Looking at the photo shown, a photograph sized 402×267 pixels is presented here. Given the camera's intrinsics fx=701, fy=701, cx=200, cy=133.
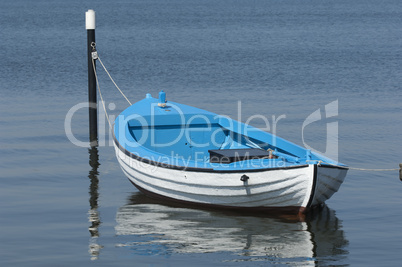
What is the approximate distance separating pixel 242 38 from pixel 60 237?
43.5m

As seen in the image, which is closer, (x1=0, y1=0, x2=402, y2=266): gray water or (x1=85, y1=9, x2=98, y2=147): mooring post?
(x1=0, y1=0, x2=402, y2=266): gray water

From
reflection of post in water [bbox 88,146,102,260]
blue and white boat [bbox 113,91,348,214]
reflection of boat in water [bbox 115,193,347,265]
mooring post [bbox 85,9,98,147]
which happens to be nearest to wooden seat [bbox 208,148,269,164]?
blue and white boat [bbox 113,91,348,214]

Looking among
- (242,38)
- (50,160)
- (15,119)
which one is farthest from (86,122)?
(242,38)

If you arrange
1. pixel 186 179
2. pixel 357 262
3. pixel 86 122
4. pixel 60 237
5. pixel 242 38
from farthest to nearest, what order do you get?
1. pixel 242 38
2. pixel 86 122
3. pixel 186 179
4. pixel 60 237
5. pixel 357 262

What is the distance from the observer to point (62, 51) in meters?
45.2

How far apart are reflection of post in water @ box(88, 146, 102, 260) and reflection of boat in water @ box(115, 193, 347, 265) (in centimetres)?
44

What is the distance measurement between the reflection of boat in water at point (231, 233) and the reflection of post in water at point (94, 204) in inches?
17.2

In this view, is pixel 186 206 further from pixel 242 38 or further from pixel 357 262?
pixel 242 38

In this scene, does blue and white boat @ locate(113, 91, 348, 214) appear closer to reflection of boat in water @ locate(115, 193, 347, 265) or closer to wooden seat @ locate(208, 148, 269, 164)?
wooden seat @ locate(208, 148, 269, 164)

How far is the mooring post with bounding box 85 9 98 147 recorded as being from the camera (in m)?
19.4

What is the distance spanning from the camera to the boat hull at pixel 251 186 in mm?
12516

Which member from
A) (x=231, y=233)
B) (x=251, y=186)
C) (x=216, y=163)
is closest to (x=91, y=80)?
(x=216, y=163)

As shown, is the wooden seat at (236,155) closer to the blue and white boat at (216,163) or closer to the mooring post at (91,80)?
the blue and white boat at (216,163)

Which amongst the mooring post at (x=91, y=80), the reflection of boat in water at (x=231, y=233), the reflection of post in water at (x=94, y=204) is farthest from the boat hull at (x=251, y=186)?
the mooring post at (x=91, y=80)
